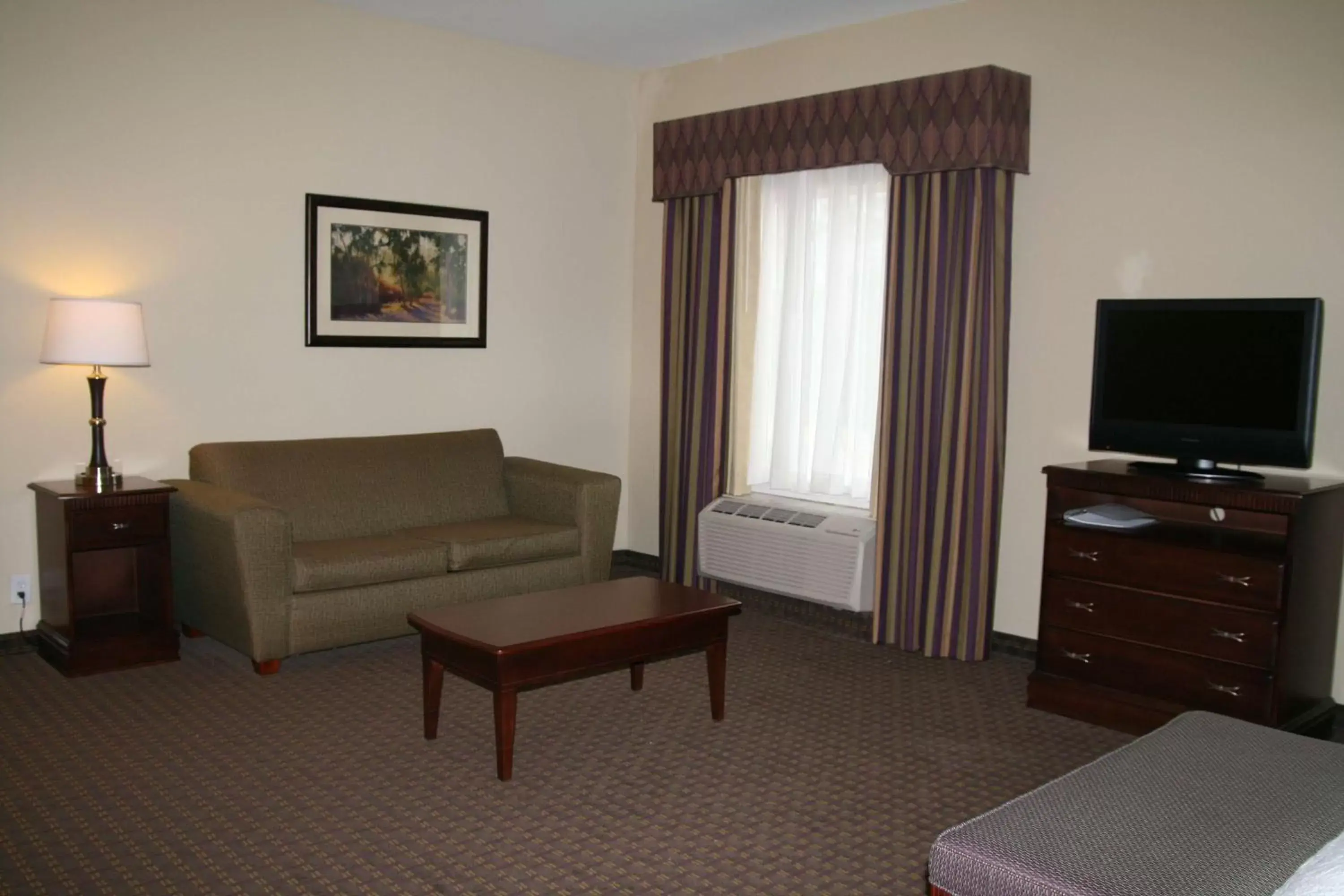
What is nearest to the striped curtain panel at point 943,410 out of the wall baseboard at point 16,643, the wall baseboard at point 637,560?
the wall baseboard at point 637,560

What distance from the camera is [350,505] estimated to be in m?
4.89

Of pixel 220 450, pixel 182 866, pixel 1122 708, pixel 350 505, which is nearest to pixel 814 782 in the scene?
pixel 1122 708

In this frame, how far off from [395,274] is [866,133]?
2298 millimetres

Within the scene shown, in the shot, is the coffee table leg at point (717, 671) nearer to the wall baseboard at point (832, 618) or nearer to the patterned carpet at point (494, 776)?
the patterned carpet at point (494, 776)

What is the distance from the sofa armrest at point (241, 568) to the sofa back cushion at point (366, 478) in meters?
0.29

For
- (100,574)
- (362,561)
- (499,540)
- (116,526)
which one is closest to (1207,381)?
(499,540)

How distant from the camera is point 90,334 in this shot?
4148 millimetres

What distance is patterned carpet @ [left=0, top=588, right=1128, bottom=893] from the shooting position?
2.75 meters

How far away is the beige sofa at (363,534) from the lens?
13.6ft

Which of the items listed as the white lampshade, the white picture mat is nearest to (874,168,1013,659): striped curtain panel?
the white picture mat

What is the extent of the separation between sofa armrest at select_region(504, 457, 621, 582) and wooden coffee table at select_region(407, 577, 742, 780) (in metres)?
1.06

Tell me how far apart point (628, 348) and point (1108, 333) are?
2.95 metres

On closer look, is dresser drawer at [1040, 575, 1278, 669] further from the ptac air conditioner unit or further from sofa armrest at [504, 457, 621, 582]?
sofa armrest at [504, 457, 621, 582]

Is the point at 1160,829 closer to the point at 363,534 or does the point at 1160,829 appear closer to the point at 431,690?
the point at 431,690
